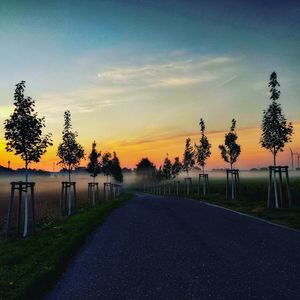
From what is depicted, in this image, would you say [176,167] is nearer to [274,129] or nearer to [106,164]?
[106,164]

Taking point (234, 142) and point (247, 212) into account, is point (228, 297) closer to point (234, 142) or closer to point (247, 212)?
point (247, 212)

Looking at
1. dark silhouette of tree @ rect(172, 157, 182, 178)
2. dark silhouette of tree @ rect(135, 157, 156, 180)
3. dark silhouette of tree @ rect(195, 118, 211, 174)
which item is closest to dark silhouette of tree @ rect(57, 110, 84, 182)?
dark silhouette of tree @ rect(195, 118, 211, 174)

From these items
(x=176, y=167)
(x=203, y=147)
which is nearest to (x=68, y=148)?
(x=203, y=147)

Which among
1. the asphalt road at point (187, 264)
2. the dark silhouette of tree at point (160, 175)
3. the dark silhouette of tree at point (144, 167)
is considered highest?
the dark silhouette of tree at point (144, 167)

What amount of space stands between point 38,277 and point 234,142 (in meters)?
33.7

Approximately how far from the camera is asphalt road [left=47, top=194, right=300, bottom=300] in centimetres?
873

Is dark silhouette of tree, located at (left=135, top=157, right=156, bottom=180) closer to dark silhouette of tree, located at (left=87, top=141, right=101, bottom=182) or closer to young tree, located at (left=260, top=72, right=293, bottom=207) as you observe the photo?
dark silhouette of tree, located at (left=87, top=141, right=101, bottom=182)

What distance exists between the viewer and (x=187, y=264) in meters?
11.0

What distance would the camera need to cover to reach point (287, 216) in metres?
21.3

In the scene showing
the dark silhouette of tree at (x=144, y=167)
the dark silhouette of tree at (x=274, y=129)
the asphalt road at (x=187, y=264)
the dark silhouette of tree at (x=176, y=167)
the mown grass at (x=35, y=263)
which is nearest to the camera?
the asphalt road at (x=187, y=264)

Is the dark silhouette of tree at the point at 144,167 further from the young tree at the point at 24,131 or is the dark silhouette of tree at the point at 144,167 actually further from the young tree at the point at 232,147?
the young tree at the point at 24,131

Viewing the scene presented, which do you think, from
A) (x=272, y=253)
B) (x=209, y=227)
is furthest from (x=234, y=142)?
(x=272, y=253)

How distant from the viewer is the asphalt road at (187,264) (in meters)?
8.73

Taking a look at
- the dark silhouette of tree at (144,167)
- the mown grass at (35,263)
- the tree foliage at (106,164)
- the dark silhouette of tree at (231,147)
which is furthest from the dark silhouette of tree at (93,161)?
the dark silhouette of tree at (144,167)
